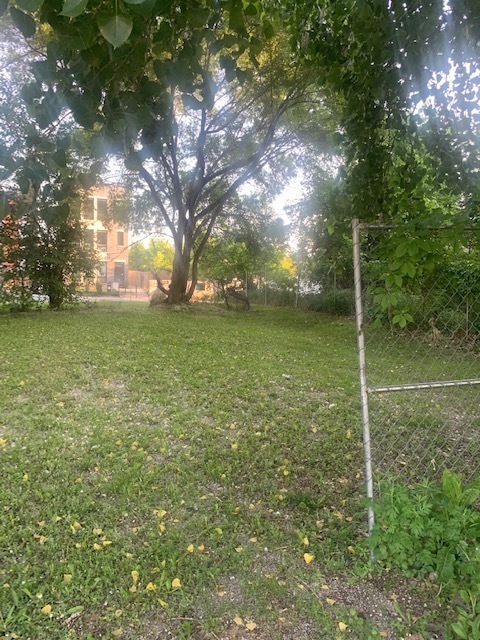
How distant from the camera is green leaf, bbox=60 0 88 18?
71 cm

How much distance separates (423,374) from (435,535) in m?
3.86

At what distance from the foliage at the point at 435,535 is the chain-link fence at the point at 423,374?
162mm

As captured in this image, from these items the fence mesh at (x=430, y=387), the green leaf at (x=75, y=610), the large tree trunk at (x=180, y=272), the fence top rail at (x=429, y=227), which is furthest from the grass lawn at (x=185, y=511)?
the large tree trunk at (x=180, y=272)

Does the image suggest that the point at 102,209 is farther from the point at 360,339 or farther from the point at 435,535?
the point at 435,535

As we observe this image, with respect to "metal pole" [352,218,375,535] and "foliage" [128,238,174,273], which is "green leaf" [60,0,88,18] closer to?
"metal pole" [352,218,375,535]

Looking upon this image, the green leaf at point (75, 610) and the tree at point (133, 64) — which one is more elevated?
the tree at point (133, 64)

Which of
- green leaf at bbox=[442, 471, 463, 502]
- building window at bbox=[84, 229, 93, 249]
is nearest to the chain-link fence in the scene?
green leaf at bbox=[442, 471, 463, 502]

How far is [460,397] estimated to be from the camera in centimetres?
489

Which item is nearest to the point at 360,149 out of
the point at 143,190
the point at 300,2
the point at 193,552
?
the point at 300,2

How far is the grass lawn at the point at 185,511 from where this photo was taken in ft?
5.83

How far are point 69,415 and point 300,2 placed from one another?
3.59 m

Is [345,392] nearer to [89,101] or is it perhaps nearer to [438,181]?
[438,181]

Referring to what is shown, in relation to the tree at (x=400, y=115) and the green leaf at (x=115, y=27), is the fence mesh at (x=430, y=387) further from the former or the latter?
the green leaf at (x=115, y=27)

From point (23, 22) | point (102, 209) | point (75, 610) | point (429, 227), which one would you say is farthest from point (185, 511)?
point (102, 209)
